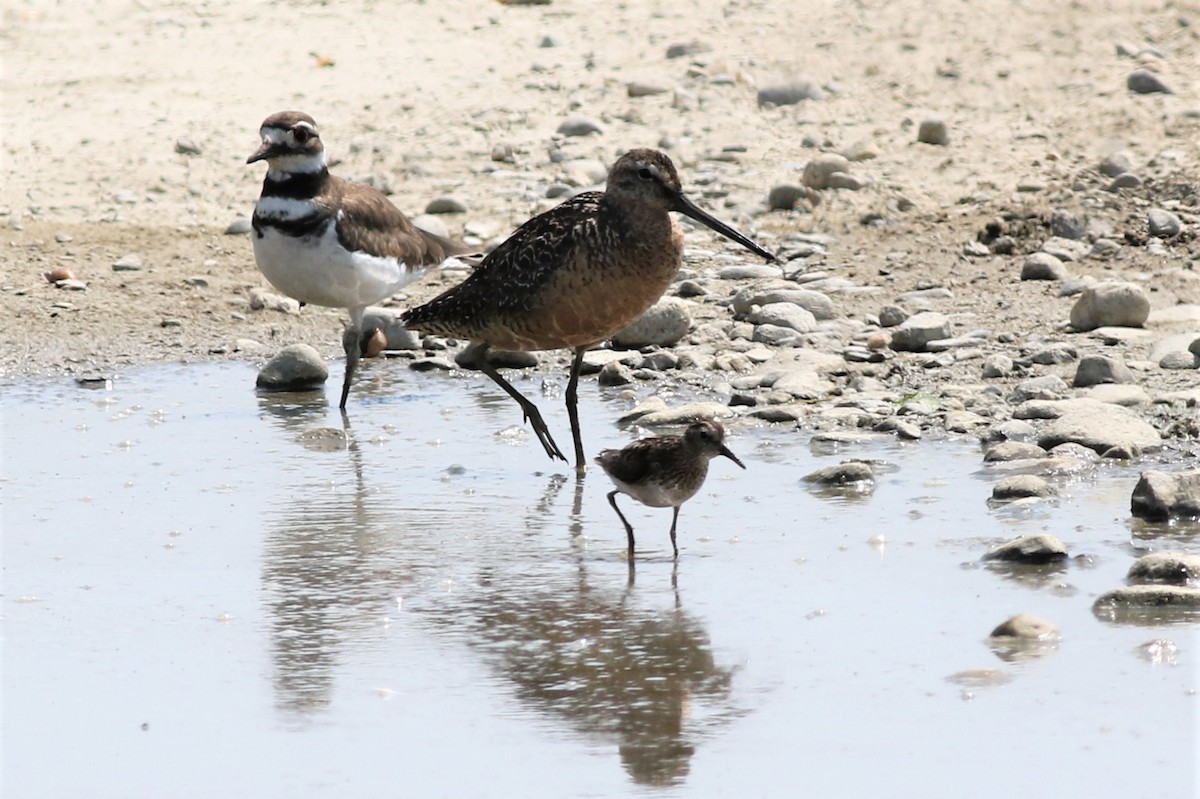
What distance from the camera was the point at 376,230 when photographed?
36.2ft

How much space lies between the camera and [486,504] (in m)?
8.72

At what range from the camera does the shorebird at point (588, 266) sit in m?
9.16

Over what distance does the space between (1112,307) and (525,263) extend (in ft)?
13.0

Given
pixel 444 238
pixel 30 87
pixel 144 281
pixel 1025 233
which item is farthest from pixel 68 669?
pixel 30 87

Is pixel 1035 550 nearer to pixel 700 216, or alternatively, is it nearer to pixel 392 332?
pixel 700 216

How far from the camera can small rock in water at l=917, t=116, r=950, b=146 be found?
15.6m

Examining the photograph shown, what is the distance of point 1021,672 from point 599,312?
358cm

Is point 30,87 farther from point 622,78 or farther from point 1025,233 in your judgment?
point 1025,233

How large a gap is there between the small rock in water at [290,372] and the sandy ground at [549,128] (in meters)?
0.87

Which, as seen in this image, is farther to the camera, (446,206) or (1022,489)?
(446,206)

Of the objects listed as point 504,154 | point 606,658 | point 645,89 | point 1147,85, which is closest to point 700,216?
point 606,658

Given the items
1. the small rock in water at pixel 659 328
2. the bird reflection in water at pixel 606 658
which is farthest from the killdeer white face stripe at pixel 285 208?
the bird reflection in water at pixel 606 658

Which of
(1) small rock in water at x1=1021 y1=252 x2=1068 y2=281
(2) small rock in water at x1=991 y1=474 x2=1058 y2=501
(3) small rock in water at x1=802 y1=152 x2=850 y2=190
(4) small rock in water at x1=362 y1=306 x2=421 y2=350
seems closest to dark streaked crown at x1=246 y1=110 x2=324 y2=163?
(4) small rock in water at x1=362 y1=306 x2=421 y2=350

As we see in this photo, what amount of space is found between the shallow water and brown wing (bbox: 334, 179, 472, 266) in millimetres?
1342
